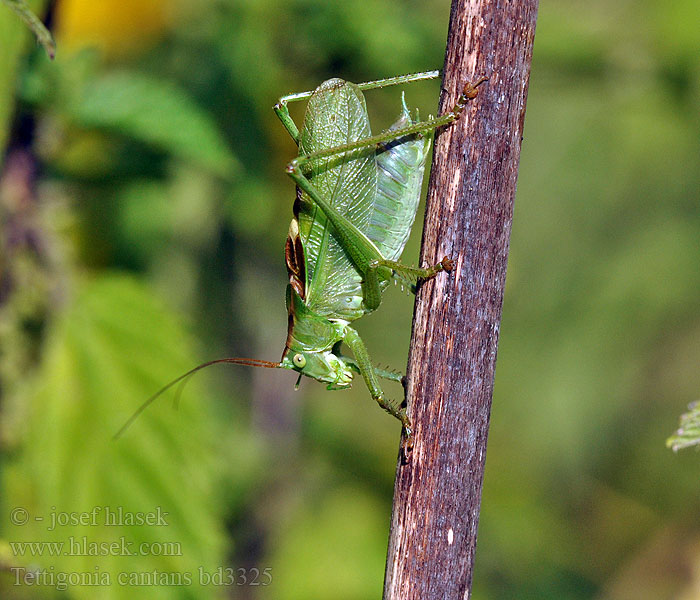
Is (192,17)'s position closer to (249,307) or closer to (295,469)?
(249,307)

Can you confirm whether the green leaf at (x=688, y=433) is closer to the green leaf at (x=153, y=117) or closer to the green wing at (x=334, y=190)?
the green wing at (x=334, y=190)

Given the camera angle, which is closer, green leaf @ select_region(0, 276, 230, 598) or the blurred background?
green leaf @ select_region(0, 276, 230, 598)

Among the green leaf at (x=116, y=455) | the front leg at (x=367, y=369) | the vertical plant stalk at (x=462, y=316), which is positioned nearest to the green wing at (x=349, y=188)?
the front leg at (x=367, y=369)

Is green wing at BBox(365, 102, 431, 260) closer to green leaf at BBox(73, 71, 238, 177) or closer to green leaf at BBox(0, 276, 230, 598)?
green leaf at BBox(73, 71, 238, 177)

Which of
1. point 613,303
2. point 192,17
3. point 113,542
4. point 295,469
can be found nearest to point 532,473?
point 613,303

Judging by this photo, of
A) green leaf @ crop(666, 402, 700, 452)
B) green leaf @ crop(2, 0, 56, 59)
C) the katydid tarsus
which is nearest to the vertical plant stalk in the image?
green leaf @ crop(666, 402, 700, 452)

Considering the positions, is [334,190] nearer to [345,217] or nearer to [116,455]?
[345,217]
